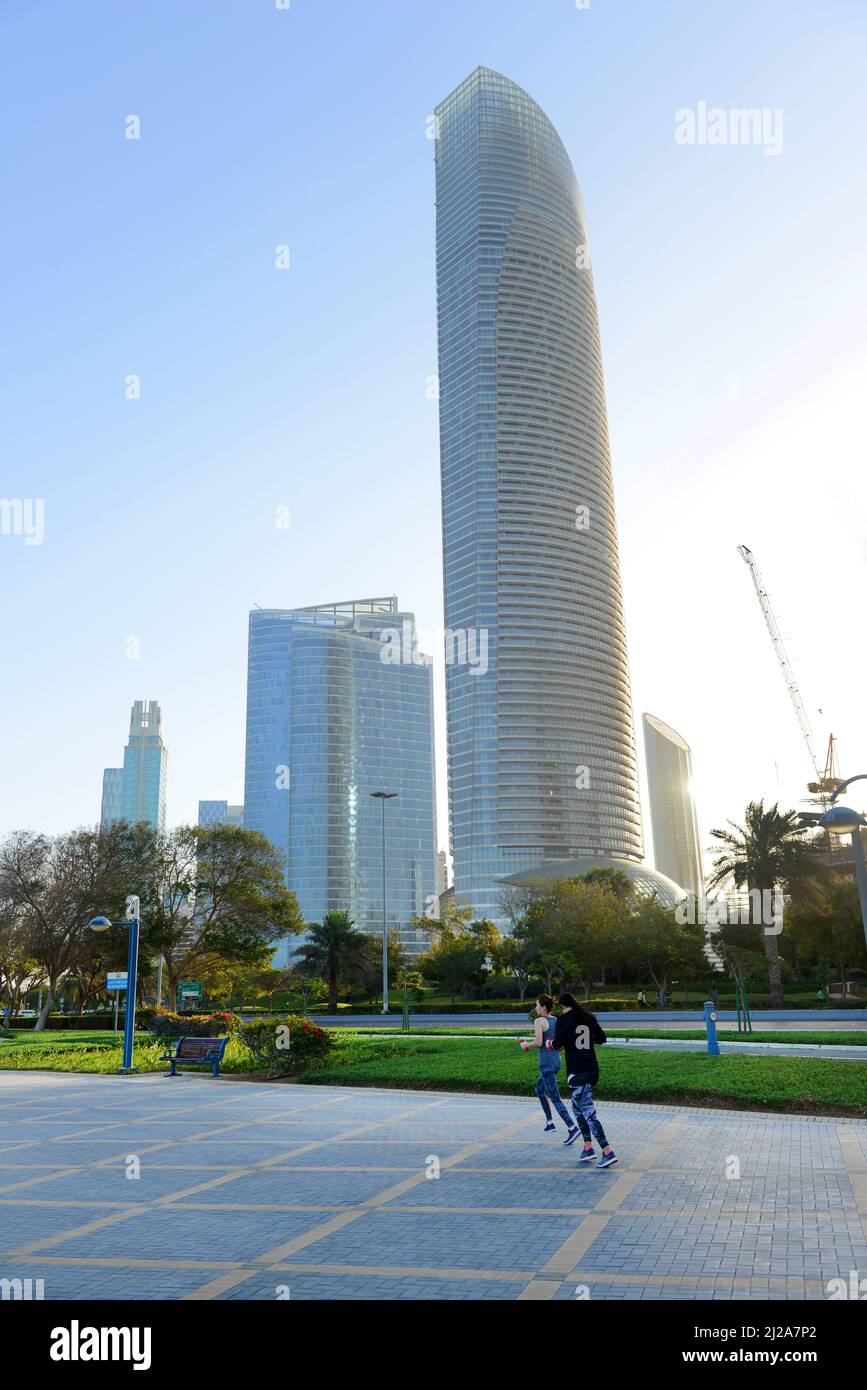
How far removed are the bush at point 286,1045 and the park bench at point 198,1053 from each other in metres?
1.42

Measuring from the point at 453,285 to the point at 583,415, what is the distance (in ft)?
103

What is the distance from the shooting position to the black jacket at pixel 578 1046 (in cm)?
1048

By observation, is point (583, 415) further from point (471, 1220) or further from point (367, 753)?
point (471, 1220)

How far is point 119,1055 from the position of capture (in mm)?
27266

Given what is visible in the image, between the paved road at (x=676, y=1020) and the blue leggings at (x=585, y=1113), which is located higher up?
the blue leggings at (x=585, y=1113)

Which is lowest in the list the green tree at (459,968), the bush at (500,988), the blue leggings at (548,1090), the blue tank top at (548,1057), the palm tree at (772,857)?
the bush at (500,988)

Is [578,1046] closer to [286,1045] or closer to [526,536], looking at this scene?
[286,1045]

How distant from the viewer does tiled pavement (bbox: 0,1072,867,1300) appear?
664 cm

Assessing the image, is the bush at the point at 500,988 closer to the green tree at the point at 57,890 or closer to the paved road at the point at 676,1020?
the paved road at the point at 676,1020

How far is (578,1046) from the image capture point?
1049 centimetres

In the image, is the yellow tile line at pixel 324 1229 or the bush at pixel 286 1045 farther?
the bush at pixel 286 1045

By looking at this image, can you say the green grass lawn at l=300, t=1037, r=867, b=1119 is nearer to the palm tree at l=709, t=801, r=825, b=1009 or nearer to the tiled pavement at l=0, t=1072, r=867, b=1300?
the tiled pavement at l=0, t=1072, r=867, b=1300

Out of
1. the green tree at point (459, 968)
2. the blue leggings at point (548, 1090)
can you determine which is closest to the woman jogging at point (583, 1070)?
the blue leggings at point (548, 1090)

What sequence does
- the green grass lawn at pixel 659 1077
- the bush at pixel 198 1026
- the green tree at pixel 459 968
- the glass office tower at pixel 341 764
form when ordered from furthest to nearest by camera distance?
the glass office tower at pixel 341 764 < the green tree at pixel 459 968 < the bush at pixel 198 1026 < the green grass lawn at pixel 659 1077
